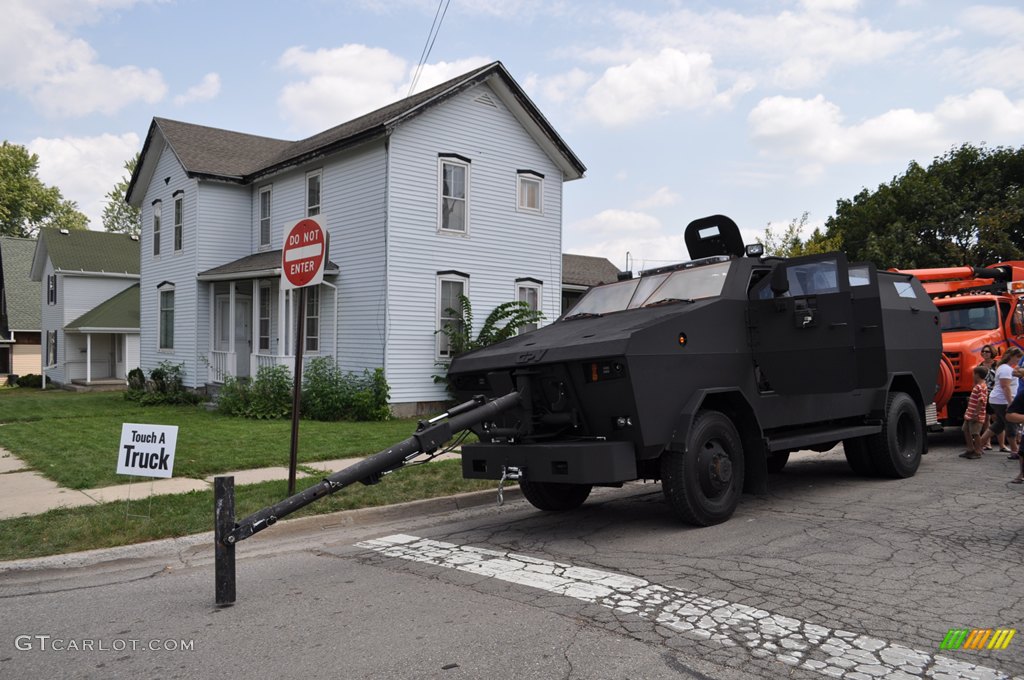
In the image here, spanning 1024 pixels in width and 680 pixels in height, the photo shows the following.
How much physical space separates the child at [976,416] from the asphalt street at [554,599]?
12.5ft

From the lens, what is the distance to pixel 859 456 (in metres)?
9.62

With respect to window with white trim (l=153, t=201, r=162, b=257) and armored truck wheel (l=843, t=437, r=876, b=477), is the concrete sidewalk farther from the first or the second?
Result: window with white trim (l=153, t=201, r=162, b=257)

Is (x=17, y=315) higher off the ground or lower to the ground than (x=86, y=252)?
lower

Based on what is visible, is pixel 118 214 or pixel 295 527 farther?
pixel 118 214

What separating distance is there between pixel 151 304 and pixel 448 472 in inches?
752

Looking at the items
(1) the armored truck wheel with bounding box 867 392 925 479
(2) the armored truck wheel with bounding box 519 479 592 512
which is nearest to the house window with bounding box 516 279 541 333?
(1) the armored truck wheel with bounding box 867 392 925 479

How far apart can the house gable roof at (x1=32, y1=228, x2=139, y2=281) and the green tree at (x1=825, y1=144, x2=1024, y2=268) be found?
31719 mm

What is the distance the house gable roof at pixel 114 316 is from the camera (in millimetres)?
32125

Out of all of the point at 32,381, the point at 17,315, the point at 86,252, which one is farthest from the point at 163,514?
the point at 17,315

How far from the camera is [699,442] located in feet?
22.6

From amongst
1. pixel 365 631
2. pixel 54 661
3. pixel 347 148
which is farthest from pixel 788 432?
pixel 347 148

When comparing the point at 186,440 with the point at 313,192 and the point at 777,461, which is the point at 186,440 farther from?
the point at 777,461

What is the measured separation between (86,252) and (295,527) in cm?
3313

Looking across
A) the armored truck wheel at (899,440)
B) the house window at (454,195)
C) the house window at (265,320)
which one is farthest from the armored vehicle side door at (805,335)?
the house window at (265,320)
